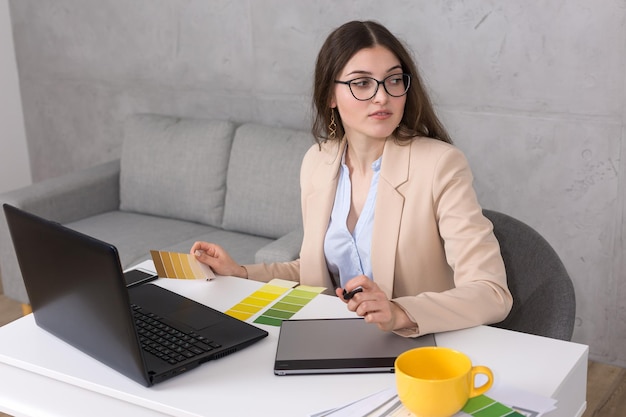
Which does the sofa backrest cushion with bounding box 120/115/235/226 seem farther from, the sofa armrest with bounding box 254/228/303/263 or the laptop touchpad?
the laptop touchpad

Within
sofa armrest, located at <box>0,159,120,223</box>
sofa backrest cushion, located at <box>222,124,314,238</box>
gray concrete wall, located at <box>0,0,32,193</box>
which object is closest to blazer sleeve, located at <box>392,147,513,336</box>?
sofa backrest cushion, located at <box>222,124,314,238</box>

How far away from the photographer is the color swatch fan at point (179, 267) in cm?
206

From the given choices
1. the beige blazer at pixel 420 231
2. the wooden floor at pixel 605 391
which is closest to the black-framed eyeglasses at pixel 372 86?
the beige blazer at pixel 420 231

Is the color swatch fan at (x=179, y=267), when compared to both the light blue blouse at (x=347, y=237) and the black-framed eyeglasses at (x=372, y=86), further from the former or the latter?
the black-framed eyeglasses at (x=372, y=86)

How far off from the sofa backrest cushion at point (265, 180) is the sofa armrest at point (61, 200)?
0.72 metres

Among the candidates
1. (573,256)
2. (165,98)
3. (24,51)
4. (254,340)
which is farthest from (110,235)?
(254,340)

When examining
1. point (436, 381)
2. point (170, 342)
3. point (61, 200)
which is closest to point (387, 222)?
point (170, 342)

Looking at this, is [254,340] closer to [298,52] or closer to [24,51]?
[298,52]

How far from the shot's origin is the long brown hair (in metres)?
2.15

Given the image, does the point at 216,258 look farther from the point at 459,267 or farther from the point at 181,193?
the point at 181,193

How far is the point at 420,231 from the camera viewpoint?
6.83 ft

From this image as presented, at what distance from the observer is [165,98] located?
168 inches

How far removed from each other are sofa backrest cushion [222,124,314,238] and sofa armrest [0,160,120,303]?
723 millimetres

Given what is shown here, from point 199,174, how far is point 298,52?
2.33 feet
